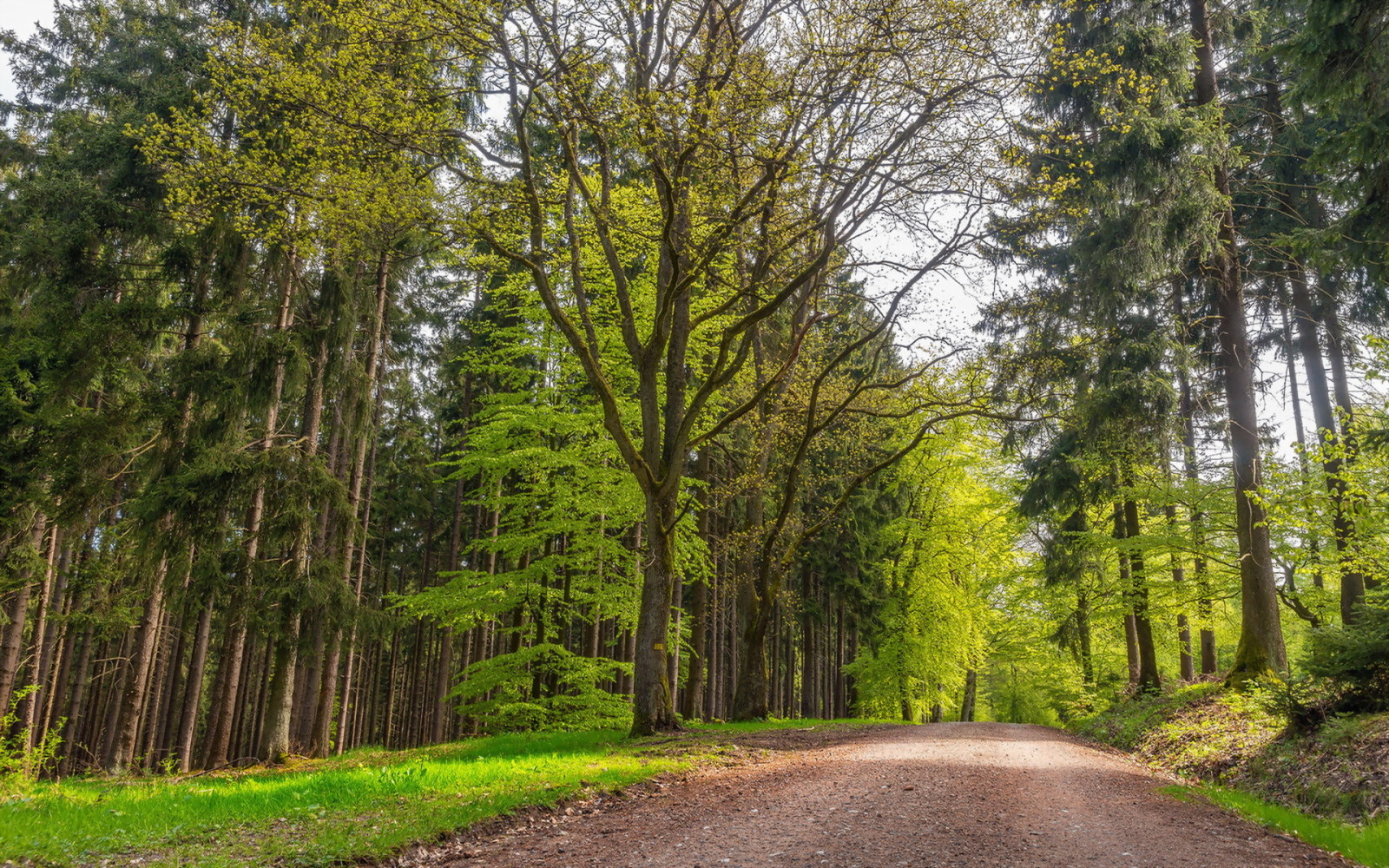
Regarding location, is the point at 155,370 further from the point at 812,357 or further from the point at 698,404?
the point at 812,357

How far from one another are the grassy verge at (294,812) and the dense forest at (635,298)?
3.27 meters

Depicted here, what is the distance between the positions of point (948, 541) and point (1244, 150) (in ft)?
46.5

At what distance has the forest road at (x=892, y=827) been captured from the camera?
4711mm

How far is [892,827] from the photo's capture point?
18.1 ft

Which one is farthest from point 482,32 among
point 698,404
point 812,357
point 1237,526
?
point 1237,526

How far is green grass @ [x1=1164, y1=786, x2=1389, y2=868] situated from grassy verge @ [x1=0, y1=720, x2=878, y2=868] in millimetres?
5232

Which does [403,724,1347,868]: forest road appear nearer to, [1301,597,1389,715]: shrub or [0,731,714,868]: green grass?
[0,731,714,868]: green grass

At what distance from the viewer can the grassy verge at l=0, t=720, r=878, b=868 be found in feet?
14.0

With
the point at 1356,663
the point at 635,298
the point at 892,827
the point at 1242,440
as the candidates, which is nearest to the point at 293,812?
the point at 892,827

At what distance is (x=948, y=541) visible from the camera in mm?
25703

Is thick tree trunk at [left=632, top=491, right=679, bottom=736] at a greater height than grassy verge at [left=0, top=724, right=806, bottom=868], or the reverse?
thick tree trunk at [left=632, top=491, right=679, bottom=736]

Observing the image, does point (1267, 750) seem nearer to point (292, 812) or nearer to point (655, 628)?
point (655, 628)

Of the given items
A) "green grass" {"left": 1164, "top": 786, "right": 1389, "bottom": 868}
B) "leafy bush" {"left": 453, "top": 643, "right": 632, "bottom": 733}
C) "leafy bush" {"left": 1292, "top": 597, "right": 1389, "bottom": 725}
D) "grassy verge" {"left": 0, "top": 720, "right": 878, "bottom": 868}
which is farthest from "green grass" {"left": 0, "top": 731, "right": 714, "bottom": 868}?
"leafy bush" {"left": 1292, "top": 597, "right": 1389, "bottom": 725}

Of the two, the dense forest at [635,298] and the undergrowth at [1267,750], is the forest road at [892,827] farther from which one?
the dense forest at [635,298]
